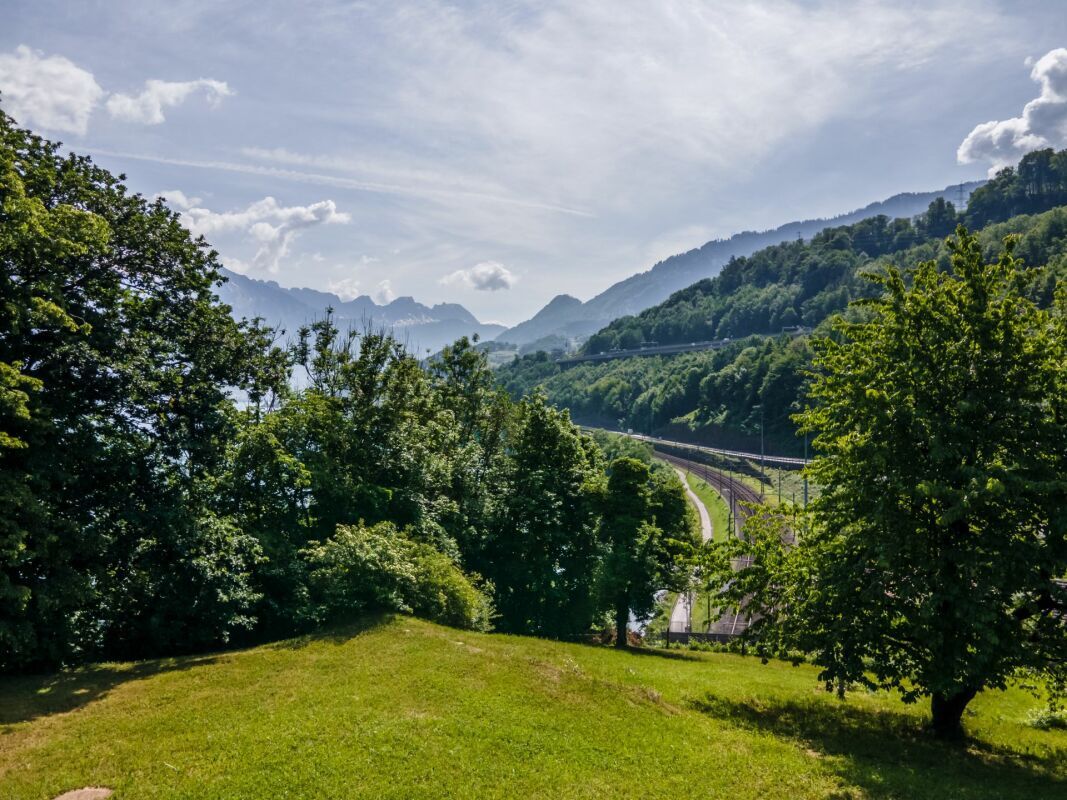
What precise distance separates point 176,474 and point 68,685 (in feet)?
24.2

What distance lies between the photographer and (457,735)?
48.7ft

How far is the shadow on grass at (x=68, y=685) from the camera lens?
16123 millimetres

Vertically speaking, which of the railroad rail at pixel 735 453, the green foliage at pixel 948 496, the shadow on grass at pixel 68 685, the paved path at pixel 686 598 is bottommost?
the paved path at pixel 686 598

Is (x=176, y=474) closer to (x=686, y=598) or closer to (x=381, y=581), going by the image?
(x=381, y=581)

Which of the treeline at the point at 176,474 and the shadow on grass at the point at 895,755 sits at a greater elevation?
the treeline at the point at 176,474

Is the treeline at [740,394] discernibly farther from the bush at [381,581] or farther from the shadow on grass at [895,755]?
the shadow on grass at [895,755]

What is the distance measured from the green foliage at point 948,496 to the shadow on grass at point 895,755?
138 centimetres

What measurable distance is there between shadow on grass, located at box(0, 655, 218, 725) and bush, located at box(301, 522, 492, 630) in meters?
5.12

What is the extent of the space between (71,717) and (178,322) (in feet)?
44.4

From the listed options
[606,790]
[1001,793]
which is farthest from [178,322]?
[1001,793]

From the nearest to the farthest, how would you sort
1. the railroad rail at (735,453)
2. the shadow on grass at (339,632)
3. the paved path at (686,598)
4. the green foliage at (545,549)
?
the shadow on grass at (339,632), the green foliage at (545,549), the paved path at (686,598), the railroad rail at (735,453)

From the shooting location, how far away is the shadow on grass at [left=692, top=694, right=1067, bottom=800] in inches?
533

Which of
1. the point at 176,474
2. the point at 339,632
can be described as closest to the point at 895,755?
the point at 339,632

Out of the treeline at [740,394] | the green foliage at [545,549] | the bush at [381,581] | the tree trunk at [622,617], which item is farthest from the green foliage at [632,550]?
the treeline at [740,394]
